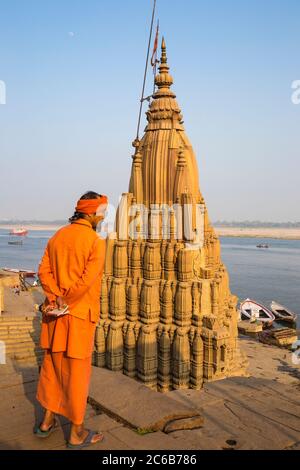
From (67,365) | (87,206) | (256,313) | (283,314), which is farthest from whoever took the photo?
(283,314)

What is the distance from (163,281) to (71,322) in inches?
363

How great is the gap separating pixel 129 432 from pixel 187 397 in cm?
175

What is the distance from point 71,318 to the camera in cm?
356

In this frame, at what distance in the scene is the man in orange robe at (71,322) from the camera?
11.6 ft

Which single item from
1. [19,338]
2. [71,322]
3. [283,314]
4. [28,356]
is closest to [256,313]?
[283,314]

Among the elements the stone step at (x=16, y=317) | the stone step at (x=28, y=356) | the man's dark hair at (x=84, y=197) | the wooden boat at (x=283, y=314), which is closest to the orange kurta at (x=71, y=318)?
the man's dark hair at (x=84, y=197)

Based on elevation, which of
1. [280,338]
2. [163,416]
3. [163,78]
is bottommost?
[280,338]

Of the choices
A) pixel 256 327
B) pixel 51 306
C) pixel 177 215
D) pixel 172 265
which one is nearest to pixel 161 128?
pixel 177 215

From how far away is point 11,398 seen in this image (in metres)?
4.67

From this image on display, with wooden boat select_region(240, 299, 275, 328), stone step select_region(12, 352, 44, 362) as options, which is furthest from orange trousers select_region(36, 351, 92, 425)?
wooden boat select_region(240, 299, 275, 328)

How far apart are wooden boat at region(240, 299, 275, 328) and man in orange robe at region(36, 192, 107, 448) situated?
1082 inches

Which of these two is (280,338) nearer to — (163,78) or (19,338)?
(19,338)

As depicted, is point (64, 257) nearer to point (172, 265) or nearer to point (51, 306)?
point (51, 306)

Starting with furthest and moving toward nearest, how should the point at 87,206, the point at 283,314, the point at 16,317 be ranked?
1. the point at 283,314
2. the point at 16,317
3. the point at 87,206
